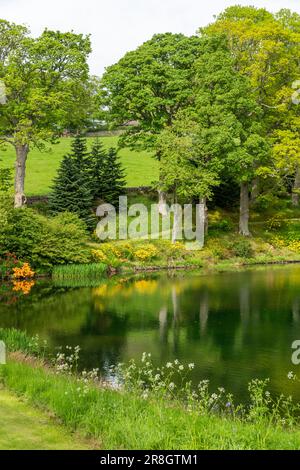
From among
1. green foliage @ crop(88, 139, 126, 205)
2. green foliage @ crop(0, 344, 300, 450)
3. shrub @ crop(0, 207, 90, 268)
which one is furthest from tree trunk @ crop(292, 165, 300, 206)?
green foliage @ crop(0, 344, 300, 450)

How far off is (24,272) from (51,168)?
80.5 ft

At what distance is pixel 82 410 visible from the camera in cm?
1107

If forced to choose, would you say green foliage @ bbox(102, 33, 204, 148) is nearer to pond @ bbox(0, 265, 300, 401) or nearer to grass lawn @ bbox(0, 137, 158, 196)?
grass lawn @ bbox(0, 137, 158, 196)

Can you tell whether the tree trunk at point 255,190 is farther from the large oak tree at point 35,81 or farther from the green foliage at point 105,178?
the large oak tree at point 35,81

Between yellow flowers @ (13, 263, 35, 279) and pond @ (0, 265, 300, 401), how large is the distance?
1.87 metres

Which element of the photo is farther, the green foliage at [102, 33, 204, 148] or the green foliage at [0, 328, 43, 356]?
the green foliage at [102, 33, 204, 148]

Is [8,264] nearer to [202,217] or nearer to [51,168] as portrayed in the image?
[202,217]

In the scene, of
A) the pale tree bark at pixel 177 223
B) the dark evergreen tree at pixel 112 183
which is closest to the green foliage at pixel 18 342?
the pale tree bark at pixel 177 223

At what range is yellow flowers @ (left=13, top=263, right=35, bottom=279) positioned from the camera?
36250mm

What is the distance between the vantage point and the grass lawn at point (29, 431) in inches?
384

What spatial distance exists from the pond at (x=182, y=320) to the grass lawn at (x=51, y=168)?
752 inches
